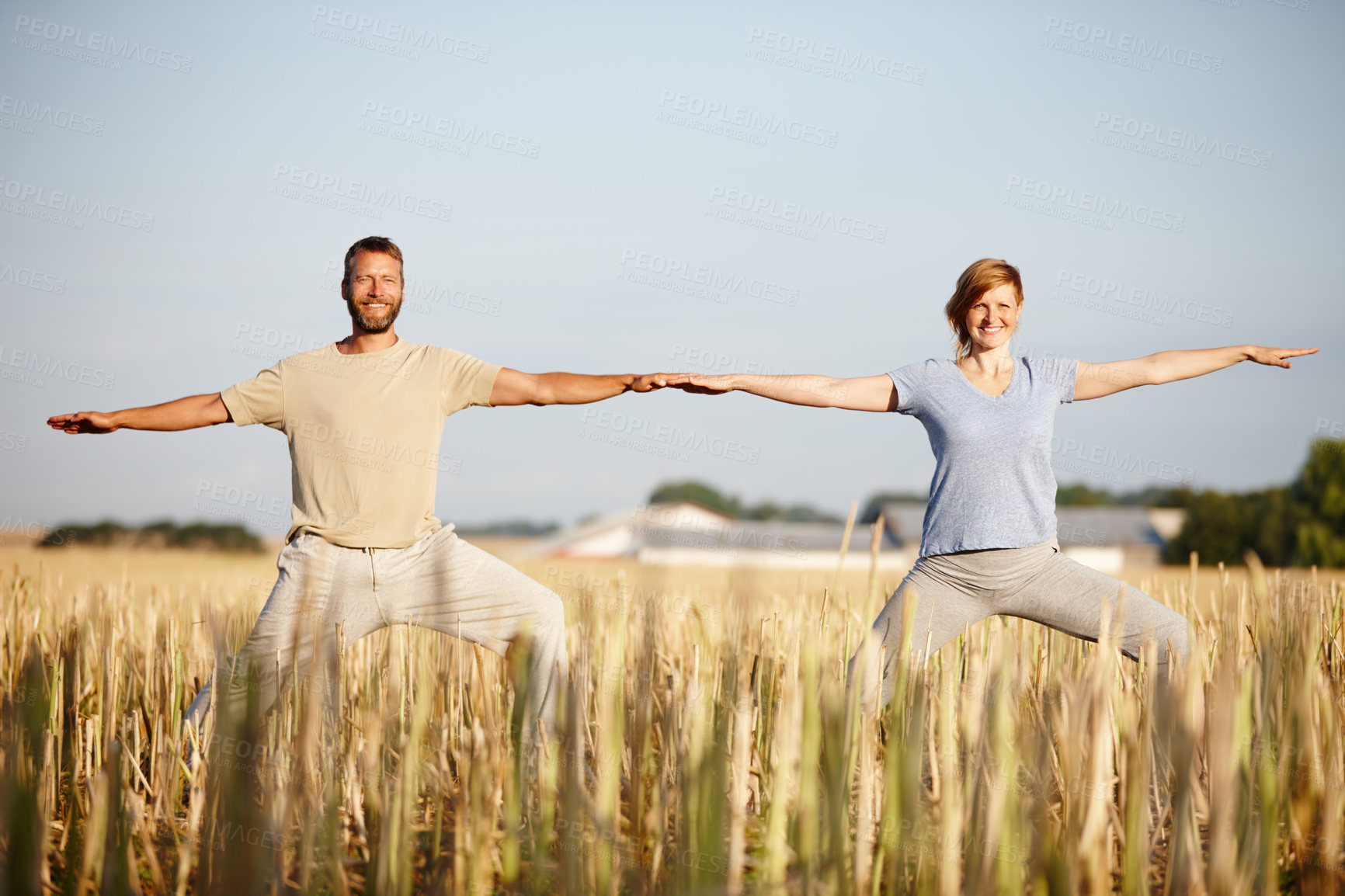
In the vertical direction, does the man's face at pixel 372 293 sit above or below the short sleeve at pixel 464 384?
above

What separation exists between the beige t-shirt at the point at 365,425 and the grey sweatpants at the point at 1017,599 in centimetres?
172

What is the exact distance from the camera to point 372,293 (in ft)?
13.3

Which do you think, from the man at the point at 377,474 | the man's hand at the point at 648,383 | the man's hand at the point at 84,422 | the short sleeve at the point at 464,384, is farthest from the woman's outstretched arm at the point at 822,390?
the man's hand at the point at 84,422

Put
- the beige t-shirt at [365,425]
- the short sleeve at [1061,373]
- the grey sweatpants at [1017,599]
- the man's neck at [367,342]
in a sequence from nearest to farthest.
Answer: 1. the grey sweatpants at [1017,599]
2. the beige t-shirt at [365,425]
3. the short sleeve at [1061,373]
4. the man's neck at [367,342]

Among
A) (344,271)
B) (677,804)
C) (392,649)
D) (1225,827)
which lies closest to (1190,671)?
(1225,827)

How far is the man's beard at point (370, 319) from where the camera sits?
13.3 feet

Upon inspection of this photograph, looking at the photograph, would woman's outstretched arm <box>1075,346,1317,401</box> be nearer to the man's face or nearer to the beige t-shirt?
the beige t-shirt

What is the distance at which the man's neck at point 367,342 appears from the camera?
13.4 ft

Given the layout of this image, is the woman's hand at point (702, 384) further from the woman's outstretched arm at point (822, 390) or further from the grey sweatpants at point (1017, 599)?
the grey sweatpants at point (1017, 599)

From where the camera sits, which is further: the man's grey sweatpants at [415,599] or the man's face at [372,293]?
the man's face at [372,293]

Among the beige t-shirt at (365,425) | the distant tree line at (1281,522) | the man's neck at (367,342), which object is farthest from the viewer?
the distant tree line at (1281,522)

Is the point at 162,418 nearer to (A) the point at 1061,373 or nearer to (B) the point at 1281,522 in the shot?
(A) the point at 1061,373

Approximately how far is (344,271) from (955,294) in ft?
7.86

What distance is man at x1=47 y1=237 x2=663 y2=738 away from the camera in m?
3.79
